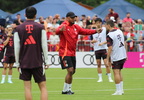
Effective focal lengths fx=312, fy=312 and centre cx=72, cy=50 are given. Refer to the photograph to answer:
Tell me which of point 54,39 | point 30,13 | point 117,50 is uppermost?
point 54,39

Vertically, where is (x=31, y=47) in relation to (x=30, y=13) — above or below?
below

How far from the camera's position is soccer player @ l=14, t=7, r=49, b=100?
639cm

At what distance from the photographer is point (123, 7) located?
30438mm

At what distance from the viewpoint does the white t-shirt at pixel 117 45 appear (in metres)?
9.21

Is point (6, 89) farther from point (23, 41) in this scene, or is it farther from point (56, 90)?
point (23, 41)

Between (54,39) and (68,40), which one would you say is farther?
(54,39)

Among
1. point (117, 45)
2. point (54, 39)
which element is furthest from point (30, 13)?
point (54, 39)

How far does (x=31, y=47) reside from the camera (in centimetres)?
641

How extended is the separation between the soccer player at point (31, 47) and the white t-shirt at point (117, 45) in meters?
3.24

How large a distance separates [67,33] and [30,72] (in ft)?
10.3

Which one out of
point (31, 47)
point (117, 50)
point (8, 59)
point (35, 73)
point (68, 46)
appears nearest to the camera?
point (31, 47)

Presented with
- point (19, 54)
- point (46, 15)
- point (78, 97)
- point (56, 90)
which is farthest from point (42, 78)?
point (46, 15)

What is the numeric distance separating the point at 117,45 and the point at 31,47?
3589mm

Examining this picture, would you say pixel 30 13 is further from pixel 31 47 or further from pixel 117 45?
pixel 117 45
